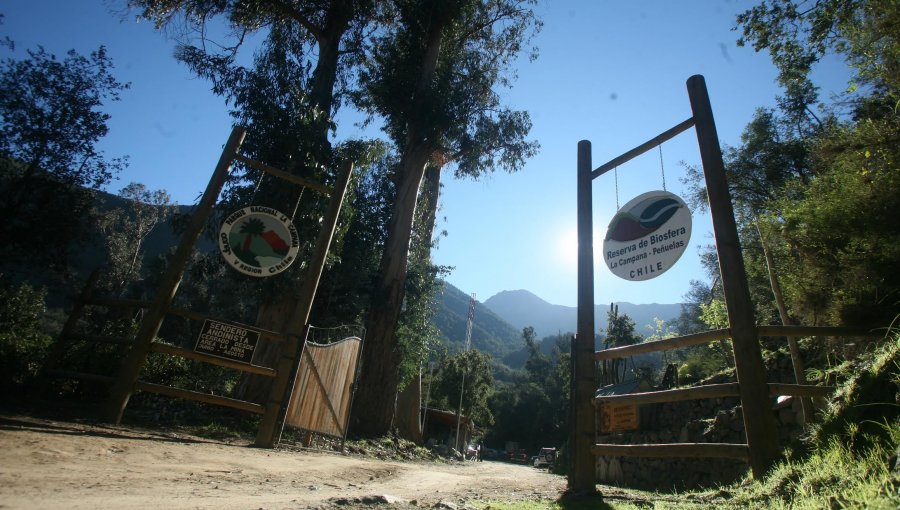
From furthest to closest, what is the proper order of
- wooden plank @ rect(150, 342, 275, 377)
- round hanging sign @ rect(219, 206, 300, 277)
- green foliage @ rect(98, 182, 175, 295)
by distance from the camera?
green foliage @ rect(98, 182, 175, 295)
round hanging sign @ rect(219, 206, 300, 277)
wooden plank @ rect(150, 342, 275, 377)

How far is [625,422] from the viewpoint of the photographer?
4781 mm

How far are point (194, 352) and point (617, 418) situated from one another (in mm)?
4809

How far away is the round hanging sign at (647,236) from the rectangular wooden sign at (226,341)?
4.35m

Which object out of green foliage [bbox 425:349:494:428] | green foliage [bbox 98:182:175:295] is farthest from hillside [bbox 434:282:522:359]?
green foliage [bbox 98:182:175:295]

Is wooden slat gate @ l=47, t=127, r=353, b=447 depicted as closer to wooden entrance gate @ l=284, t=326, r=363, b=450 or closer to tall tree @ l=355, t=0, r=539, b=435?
wooden entrance gate @ l=284, t=326, r=363, b=450

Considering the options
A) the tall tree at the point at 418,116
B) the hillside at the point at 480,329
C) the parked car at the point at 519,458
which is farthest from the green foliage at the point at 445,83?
the hillside at the point at 480,329

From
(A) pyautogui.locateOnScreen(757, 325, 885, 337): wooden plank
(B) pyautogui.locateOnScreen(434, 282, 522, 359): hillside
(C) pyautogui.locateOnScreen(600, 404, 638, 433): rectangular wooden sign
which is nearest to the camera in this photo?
(A) pyautogui.locateOnScreen(757, 325, 885, 337): wooden plank

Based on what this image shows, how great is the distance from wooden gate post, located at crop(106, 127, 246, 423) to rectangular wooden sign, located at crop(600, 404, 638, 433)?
5.29 meters

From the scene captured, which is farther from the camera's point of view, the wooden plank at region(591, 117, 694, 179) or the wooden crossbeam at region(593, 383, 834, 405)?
the wooden plank at region(591, 117, 694, 179)

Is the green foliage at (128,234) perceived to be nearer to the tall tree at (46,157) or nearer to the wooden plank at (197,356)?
the tall tree at (46,157)

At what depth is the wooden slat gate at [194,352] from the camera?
544 cm

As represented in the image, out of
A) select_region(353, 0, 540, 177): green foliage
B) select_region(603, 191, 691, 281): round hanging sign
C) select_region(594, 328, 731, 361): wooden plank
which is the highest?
select_region(353, 0, 540, 177): green foliage

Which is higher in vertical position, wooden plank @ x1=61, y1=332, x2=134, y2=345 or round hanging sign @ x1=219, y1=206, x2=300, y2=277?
round hanging sign @ x1=219, y1=206, x2=300, y2=277

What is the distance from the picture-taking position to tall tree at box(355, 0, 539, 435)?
13.5 meters
